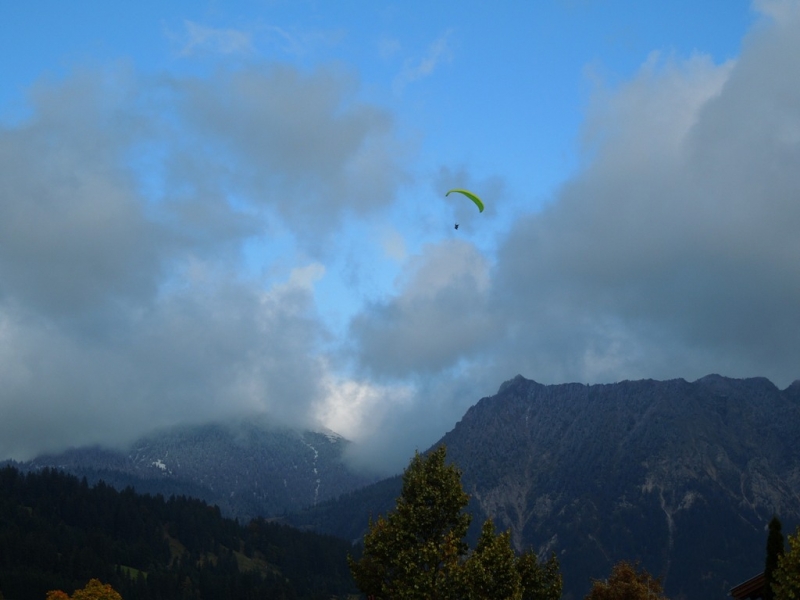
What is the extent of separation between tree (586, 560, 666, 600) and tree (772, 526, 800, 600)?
3321 cm

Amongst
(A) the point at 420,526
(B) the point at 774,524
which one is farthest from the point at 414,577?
(B) the point at 774,524

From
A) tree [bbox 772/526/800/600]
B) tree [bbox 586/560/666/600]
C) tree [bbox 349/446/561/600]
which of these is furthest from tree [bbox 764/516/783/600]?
tree [bbox 586/560/666/600]

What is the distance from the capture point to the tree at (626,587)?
85875 millimetres

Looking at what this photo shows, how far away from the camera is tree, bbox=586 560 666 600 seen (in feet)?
282

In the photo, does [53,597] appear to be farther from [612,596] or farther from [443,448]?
[443,448]

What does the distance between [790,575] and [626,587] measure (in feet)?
121

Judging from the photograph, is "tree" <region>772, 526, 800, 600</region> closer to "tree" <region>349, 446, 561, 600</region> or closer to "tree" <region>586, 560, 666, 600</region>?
"tree" <region>349, 446, 561, 600</region>

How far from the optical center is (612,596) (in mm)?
86188

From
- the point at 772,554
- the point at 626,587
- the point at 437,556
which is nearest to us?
the point at 437,556

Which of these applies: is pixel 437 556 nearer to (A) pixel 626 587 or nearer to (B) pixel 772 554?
(B) pixel 772 554

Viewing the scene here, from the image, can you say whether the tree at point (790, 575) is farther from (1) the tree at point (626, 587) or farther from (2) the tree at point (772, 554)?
(1) the tree at point (626, 587)

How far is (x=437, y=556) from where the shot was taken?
185 feet

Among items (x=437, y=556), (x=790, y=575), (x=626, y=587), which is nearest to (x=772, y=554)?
(x=790, y=575)

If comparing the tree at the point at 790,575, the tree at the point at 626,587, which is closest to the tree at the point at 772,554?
the tree at the point at 790,575
